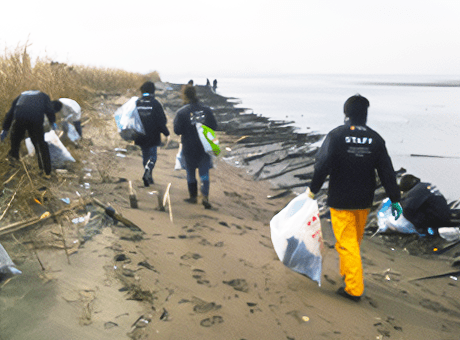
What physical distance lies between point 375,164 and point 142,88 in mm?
3907

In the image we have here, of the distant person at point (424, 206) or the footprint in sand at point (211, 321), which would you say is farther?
the distant person at point (424, 206)

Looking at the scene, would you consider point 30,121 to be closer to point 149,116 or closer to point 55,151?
point 55,151

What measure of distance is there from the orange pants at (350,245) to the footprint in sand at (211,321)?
49.2 inches

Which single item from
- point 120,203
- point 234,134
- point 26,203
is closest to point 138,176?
point 120,203

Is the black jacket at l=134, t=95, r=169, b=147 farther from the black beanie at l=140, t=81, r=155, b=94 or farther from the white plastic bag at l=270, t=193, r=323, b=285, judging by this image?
the white plastic bag at l=270, t=193, r=323, b=285

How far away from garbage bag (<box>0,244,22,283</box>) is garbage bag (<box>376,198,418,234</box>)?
492 centimetres

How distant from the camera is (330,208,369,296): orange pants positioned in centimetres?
315

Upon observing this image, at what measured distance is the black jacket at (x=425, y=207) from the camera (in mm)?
4922

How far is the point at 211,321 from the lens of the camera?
279cm

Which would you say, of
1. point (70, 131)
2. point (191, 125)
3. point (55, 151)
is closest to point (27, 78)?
point (70, 131)

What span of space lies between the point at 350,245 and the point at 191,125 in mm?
2915

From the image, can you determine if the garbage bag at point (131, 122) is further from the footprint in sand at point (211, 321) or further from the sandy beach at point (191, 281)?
the footprint in sand at point (211, 321)

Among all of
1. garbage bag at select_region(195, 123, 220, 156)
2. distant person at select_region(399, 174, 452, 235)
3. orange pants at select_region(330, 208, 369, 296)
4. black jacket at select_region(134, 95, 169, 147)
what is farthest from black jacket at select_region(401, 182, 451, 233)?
black jacket at select_region(134, 95, 169, 147)

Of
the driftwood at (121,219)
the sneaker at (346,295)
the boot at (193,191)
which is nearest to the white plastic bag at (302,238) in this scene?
the sneaker at (346,295)
